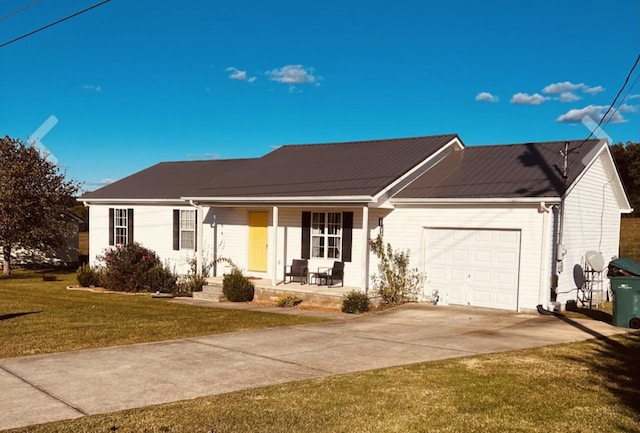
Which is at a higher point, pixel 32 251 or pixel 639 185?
pixel 639 185

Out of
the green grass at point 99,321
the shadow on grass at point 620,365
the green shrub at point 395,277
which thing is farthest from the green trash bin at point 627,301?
the green grass at point 99,321

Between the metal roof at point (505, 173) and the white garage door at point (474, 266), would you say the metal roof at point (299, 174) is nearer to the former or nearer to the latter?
the metal roof at point (505, 173)

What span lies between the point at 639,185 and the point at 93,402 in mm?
50387

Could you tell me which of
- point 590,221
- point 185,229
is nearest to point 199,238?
point 185,229

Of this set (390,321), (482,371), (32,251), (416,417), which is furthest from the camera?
(32,251)

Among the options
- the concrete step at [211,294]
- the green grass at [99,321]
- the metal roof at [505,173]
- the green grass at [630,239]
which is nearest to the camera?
the green grass at [99,321]

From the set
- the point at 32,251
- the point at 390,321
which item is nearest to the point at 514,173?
the point at 390,321

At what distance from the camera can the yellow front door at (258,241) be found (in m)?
19.0

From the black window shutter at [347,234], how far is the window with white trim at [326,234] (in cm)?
21

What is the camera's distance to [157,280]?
19.9 meters

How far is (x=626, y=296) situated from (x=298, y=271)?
9.43 meters

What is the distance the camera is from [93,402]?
6.31 meters

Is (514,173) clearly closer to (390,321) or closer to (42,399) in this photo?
(390,321)

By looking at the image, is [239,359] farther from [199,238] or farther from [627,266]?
[199,238]
